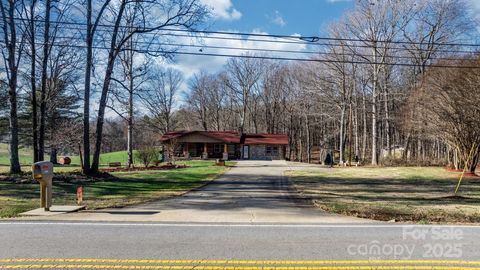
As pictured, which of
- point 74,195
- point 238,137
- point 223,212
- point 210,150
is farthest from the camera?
point 238,137

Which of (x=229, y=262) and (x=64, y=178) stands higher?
(x=64, y=178)

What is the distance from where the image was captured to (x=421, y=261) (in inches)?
248

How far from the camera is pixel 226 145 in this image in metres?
54.6

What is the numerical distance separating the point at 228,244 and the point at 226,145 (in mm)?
47303

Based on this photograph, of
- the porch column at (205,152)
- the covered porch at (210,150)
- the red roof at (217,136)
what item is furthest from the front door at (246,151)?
the porch column at (205,152)

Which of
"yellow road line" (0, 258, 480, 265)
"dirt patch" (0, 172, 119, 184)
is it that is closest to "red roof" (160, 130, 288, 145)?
"dirt patch" (0, 172, 119, 184)

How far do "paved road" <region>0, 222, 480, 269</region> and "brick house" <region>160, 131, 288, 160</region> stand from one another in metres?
44.1

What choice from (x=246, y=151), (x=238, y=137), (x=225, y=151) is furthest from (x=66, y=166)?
(x=246, y=151)

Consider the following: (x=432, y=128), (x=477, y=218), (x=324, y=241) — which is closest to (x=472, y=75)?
(x=432, y=128)

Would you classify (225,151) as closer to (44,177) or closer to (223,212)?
(223,212)

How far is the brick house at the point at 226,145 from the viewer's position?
54.1 metres

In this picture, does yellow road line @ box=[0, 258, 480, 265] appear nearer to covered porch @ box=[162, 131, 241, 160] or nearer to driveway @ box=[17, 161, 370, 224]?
driveway @ box=[17, 161, 370, 224]

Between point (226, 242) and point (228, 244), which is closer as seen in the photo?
point (228, 244)

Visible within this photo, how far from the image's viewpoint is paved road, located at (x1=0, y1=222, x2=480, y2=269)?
6320 mm
